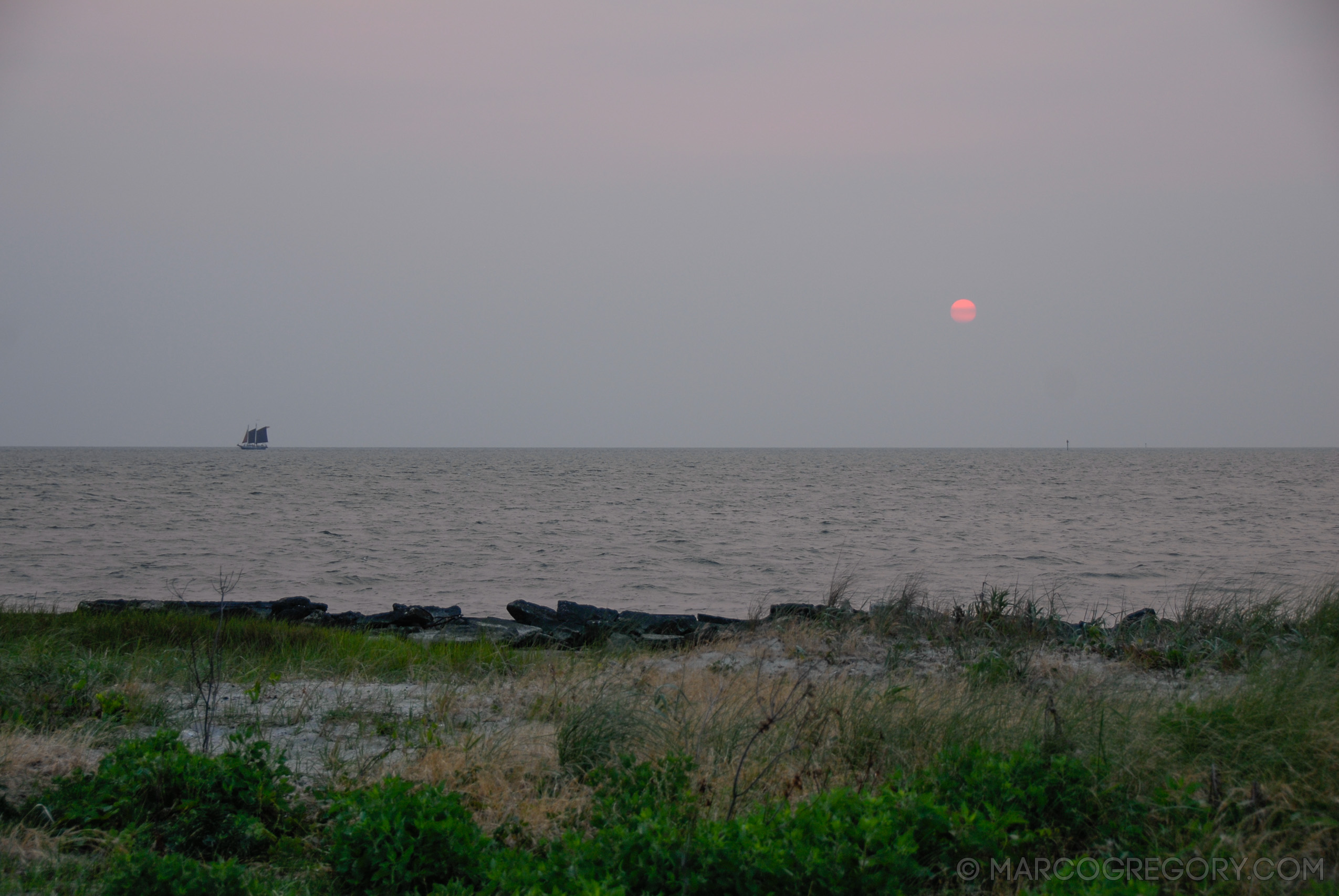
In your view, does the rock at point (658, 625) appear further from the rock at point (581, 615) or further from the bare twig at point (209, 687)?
the bare twig at point (209, 687)

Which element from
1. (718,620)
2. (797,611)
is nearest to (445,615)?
(718,620)

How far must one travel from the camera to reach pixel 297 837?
371cm

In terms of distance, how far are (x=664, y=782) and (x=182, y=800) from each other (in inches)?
91.5

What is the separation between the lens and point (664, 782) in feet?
12.6

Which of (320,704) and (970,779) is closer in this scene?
(970,779)

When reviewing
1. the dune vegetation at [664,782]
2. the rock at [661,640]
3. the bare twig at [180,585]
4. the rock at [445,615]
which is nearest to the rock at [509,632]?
the rock at [445,615]

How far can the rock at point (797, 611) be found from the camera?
11606 millimetres

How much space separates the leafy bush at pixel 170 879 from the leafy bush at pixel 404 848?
1.26ft

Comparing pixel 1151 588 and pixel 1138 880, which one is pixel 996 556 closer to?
pixel 1151 588

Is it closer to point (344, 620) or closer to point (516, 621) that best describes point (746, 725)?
point (516, 621)

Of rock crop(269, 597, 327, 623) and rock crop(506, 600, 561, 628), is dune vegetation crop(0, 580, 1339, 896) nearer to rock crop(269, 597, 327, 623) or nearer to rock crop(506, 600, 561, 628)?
rock crop(506, 600, 561, 628)

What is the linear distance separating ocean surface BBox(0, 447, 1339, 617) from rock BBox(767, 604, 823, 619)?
345cm

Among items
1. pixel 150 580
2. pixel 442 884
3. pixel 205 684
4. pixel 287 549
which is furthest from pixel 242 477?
pixel 442 884

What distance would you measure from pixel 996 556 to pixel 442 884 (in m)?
21.8
